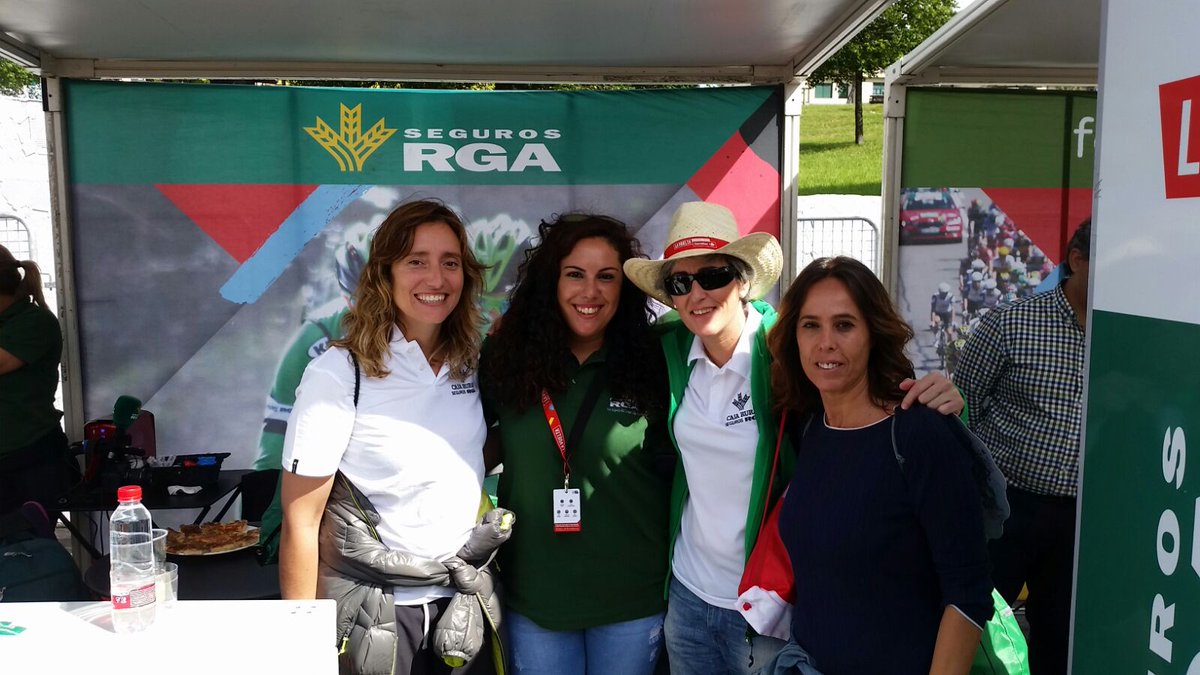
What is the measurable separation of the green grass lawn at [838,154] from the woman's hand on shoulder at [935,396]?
1444cm

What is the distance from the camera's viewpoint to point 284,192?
4270mm

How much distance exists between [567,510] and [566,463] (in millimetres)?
110

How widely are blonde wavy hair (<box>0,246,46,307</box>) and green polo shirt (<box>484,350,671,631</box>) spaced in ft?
9.45

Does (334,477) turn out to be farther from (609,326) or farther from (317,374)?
(609,326)

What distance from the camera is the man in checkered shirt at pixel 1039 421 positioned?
2.82 metres

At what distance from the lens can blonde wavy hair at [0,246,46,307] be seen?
382 centimetres

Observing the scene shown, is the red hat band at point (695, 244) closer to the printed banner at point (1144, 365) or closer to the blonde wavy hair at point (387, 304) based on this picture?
the blonde wavy hair at point (387, 304)

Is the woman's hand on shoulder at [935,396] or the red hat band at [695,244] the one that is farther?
the red hat band at [695,244]

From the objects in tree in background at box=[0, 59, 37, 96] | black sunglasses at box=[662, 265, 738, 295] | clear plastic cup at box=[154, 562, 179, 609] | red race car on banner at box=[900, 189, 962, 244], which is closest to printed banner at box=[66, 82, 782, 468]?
red race car on banner at box=[900, 189, 962, 244]

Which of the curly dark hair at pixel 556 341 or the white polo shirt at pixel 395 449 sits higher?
the curly dark hair at pixel 556 341

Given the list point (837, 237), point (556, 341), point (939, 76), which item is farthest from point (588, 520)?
point (837, 237)

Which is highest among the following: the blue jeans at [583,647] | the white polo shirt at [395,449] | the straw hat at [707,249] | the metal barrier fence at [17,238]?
the metal barrier fence at [17,238]

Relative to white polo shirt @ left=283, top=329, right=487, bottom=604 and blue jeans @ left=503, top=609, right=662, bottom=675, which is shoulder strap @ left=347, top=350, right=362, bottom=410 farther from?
blue jeans @ left=503, top=609, right=662, bottom=675

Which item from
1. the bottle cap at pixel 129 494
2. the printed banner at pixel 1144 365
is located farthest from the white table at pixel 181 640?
the printed banner at pixel 1144 365
